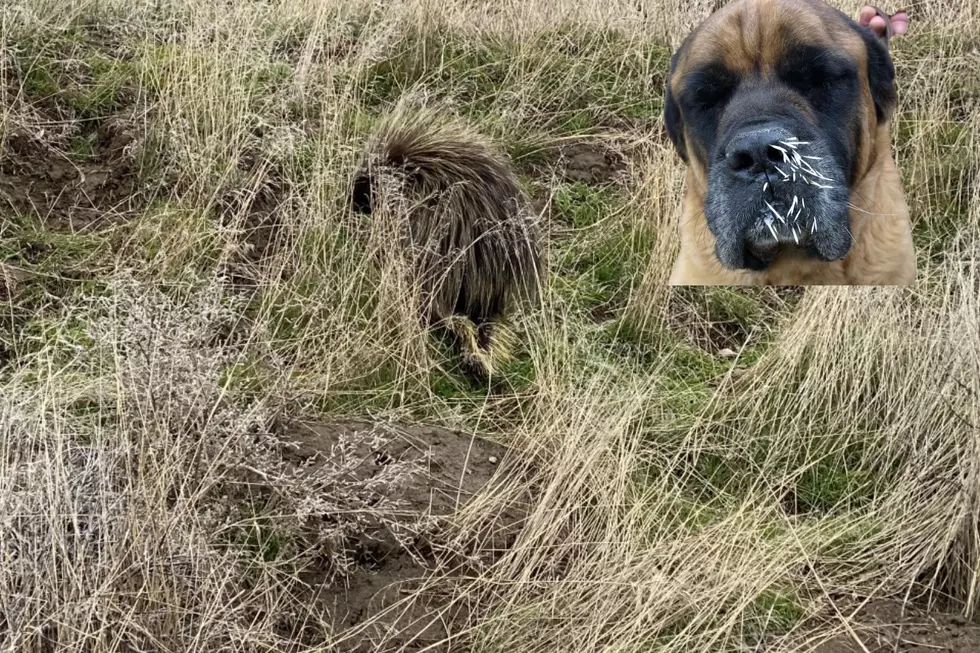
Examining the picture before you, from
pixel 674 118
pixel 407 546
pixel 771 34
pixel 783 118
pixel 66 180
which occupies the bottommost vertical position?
pixel 407 546

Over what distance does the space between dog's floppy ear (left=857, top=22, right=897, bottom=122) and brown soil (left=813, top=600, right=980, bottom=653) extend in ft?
5.05

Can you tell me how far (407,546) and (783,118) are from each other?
1.76 meters

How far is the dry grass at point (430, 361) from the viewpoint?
2883mm

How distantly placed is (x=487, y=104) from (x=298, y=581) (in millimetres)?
3089

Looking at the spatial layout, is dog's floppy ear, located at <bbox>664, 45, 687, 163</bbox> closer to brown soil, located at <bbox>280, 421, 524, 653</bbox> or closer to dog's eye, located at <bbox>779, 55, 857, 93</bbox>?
dog's eye, located at <bbox>779, 55, 857, 93</bbox>

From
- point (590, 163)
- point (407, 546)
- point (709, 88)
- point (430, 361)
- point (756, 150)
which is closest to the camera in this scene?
point (756, 150)

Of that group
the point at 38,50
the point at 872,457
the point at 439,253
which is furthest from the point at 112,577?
the point at 38,50

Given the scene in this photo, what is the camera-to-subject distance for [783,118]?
197cm

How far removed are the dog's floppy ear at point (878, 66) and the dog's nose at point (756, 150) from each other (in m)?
0.25

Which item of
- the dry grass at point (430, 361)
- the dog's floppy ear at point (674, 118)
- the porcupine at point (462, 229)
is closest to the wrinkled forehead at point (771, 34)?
the dog's floppy ear at point (674, 118)

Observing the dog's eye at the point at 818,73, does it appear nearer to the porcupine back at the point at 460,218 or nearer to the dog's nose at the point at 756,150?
the dog's nose at the point at 756,150

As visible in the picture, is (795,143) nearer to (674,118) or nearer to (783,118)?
(783,118)

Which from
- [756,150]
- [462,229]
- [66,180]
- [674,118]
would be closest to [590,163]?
[462,229]

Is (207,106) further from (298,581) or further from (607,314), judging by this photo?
(298,581)
